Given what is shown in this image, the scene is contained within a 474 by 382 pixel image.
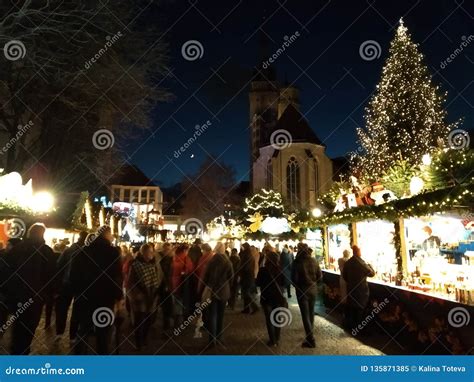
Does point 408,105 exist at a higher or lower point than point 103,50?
higher

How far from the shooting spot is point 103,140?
580 inches

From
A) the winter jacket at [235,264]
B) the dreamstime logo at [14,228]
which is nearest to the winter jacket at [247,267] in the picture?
the winter jacket at [235,264]

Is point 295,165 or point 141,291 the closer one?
point 141,291

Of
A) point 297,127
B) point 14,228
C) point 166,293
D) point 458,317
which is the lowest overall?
point 458,317

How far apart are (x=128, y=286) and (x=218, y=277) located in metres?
1.56

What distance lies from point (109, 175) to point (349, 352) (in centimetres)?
1370

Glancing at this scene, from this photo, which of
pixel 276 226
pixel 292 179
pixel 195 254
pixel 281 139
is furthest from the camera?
pixel 281 139

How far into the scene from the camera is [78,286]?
4.83 m

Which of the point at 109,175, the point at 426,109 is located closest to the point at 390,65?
the point at 426,109

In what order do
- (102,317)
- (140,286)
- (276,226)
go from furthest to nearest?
(276,226), (140,286), (102,317)

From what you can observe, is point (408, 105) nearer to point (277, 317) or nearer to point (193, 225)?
point (193, 225)

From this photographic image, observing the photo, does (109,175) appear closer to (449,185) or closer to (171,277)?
(171,277)

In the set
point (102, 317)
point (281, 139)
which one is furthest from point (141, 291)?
point (281, 139)

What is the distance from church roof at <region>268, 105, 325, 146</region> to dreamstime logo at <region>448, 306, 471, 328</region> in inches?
1495
